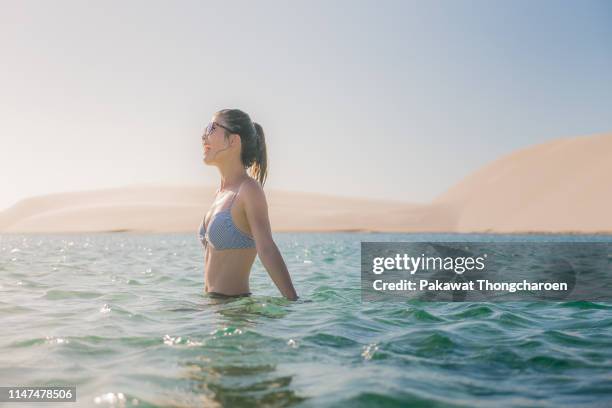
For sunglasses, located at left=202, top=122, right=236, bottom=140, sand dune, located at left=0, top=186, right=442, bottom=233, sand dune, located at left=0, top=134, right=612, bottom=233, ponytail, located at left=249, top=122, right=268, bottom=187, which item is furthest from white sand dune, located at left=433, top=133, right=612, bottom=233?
sunglasses, located at left=202, top=122, right=236, bottom=140

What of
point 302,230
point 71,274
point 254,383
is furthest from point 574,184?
point 254,383

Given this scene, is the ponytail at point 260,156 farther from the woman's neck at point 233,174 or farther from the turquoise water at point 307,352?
the turquoise water at point 307,352

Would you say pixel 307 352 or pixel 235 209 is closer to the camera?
pixel 307 352

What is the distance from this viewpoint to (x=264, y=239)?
16.4 ft

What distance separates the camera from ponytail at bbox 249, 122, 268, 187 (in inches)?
221

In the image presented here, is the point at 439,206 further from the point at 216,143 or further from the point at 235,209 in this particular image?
the point at 235,209

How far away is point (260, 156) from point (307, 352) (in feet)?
7.26

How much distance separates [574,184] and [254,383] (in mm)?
87530

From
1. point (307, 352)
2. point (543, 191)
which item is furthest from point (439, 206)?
point (307, 352)

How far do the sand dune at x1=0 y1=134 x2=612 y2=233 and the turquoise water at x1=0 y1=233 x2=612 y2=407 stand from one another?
247 feet

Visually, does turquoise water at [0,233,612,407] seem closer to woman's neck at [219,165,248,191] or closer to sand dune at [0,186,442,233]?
woman's neck at [219,165,248,191]

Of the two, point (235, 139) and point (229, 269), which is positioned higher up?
point (235, 139)

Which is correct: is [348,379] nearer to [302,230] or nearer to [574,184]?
[574,184]

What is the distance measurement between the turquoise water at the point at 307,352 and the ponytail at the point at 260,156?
3.87ft
